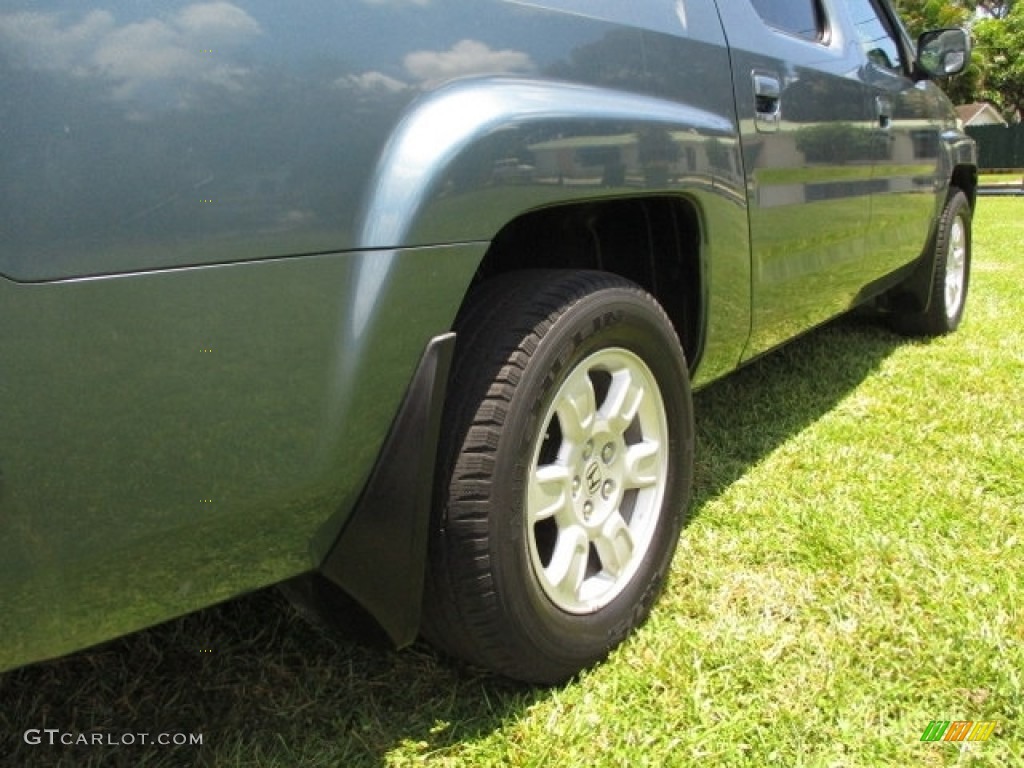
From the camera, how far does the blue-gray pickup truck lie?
102 centimetres

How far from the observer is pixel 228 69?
1.09 metres

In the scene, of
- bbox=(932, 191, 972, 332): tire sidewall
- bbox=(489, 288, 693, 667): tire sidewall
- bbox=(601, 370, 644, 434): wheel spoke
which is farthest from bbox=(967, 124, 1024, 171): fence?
bbox=(601, 370, 644, 434): wheel spoke

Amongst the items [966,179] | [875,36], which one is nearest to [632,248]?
[875,36]

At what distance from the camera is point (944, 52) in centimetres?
368

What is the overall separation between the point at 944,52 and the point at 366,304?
3369 mm

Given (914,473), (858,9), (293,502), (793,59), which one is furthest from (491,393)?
(858,9)

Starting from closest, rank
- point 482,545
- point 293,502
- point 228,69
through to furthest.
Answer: point 228,69 < point 293,502 < point 482,545

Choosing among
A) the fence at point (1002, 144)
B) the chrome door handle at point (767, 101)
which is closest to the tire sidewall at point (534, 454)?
the chrome door handle at point (767, 101)

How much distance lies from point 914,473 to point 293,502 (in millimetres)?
2039

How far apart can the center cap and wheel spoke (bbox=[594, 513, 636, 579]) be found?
0.07 m

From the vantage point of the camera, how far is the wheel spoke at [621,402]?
1.79 metres

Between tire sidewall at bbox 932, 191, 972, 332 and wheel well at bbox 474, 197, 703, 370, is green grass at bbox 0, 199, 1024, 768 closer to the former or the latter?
wheel well at bbox 474, 197, 703, 370

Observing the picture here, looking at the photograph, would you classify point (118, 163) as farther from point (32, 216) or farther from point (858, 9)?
point (858, 9)

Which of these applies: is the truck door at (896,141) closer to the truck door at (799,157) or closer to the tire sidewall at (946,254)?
the truck door at (799,157)
